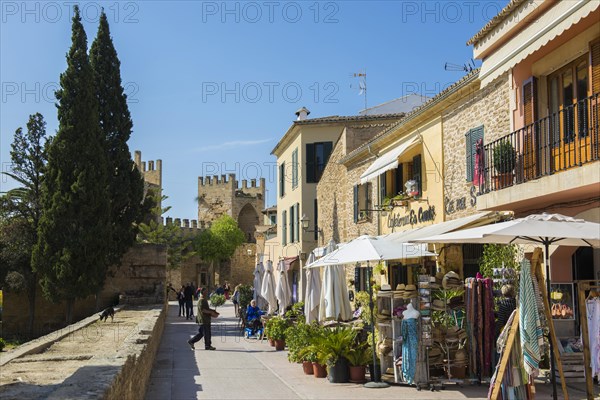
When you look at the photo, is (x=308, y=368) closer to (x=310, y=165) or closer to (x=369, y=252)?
(x=369, y=252)

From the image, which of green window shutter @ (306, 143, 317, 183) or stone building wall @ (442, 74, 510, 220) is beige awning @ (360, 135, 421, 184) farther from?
green window shutter @ (306, 143, 317, 183)

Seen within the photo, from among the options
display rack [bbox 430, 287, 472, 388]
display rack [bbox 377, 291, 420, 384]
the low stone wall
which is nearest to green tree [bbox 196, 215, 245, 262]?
the low stone wall

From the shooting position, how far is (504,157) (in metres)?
12.8

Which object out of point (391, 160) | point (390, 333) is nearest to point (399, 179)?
point (391, 160)

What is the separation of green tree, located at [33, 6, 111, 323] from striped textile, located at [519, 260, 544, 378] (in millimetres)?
22679

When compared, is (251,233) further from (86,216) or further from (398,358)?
(398,358)

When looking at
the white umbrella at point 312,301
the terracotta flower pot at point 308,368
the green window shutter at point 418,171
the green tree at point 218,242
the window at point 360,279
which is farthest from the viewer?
the green tree at point 218,242

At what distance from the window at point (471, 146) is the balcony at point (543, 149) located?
1.08m

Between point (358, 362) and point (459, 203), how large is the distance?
5.79 metres

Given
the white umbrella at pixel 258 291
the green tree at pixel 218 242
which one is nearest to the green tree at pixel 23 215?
the white umbrella at pixel 258 291

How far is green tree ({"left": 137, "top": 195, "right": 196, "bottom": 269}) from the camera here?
54.4 meters

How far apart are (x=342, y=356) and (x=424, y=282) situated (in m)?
1.87

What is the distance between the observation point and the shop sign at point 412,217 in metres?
18.0

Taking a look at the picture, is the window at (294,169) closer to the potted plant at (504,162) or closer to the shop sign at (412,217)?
the shop sign at (412,217)
